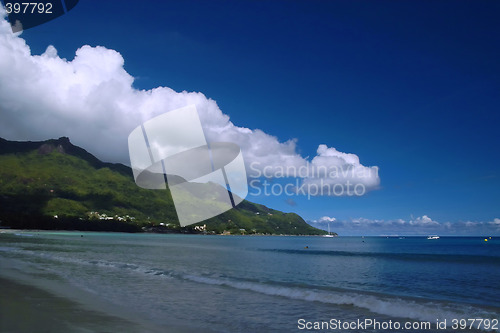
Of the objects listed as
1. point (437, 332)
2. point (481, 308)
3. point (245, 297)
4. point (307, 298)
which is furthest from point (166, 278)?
point (481, 308)

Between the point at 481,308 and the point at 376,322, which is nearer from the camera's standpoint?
the point at 376,322

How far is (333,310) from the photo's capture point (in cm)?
1608

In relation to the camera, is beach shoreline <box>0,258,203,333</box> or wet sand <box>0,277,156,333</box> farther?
beach shoreline <box>0,258,203,333</box>

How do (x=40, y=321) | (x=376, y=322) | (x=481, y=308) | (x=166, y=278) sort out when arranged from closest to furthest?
(x=40, y=321)
(x=376, y=322)
(x=481, y=308)
(x=166, y=278)

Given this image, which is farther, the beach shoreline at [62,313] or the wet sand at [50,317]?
the beach shoreline at [62,313]

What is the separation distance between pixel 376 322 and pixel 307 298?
19.3 ft

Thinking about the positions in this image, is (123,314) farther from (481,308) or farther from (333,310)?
(481,308)

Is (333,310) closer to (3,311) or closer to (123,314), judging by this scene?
(123,314)

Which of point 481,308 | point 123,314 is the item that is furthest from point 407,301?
point 123,314

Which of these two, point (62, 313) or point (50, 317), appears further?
point (62, 313)

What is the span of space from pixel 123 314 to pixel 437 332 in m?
12.4

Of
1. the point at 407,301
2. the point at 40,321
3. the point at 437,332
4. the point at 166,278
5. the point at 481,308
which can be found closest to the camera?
the point at 40,321

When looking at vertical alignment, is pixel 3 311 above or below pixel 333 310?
above

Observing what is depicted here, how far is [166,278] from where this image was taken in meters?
25.3
